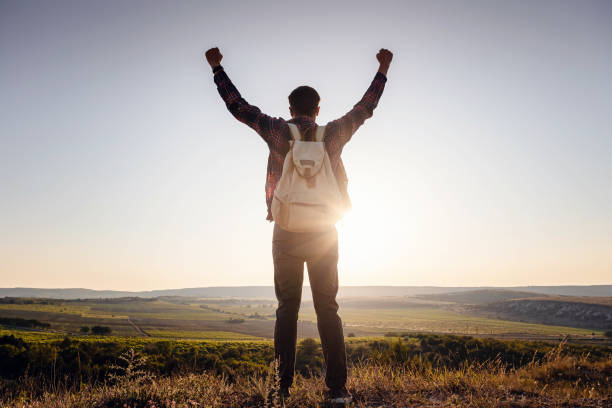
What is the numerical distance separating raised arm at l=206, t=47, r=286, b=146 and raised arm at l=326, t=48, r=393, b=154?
0.43 m

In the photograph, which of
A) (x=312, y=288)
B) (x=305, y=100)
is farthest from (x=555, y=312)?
(x=305, y=100)

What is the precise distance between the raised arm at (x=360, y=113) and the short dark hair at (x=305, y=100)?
0.23 metres

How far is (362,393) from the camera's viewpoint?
3.12m

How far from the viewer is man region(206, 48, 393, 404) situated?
270 cm

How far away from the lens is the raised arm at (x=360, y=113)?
2.90 meters

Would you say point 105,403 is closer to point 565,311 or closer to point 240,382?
point 240,382

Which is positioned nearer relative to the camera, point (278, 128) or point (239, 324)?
point (278, 128)

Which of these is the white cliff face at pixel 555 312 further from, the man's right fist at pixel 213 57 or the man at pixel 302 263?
the man's right fist at pixel 213 57

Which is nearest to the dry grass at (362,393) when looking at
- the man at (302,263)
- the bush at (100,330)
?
the man at (302,263)

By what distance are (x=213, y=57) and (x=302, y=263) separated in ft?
6.46

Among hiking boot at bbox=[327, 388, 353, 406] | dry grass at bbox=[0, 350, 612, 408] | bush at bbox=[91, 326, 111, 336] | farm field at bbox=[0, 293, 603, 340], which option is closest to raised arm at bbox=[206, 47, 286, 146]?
dry grass at bbox=[0, 350, 612, 408]

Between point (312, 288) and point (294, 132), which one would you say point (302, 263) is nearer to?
point (312, 288)

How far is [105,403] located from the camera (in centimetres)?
266

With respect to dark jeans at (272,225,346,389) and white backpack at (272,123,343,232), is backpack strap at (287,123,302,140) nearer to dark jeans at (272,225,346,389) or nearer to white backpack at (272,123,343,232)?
white backpack at (272,123,343,232)
